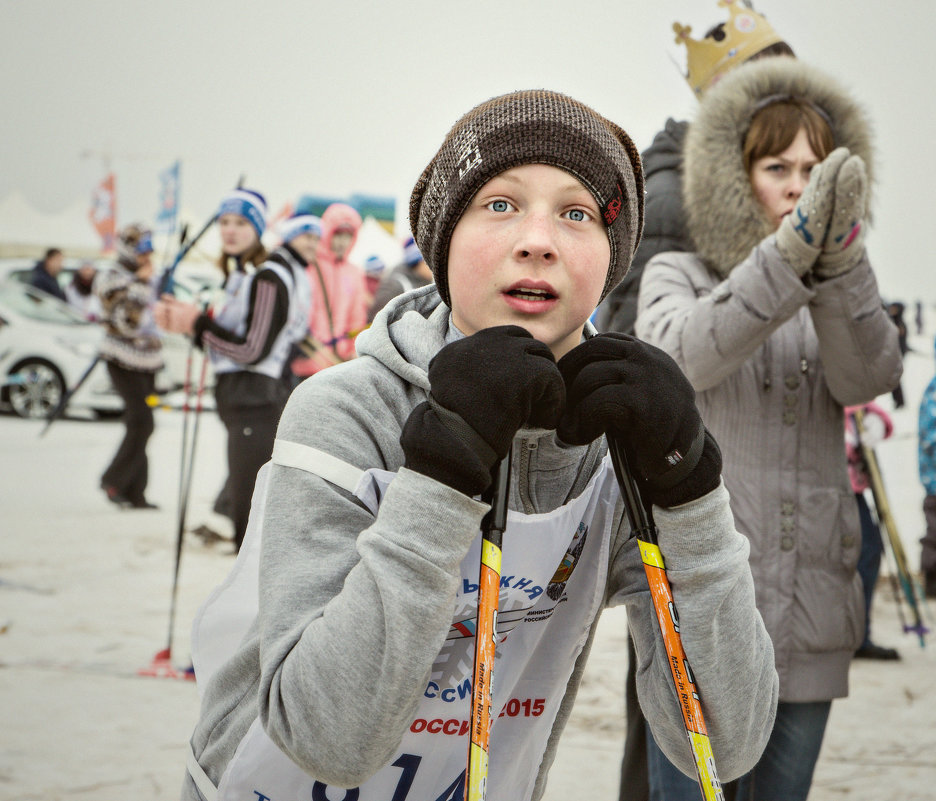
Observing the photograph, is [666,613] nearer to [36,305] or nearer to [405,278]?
[405,278]

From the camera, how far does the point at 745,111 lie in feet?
7.52

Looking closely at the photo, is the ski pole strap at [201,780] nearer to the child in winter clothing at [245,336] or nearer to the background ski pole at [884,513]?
the background ski pole at [884,513]

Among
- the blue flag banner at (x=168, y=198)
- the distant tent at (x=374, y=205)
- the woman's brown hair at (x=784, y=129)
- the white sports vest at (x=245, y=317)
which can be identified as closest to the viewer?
the woman's brown hair at (x=784, y=129)

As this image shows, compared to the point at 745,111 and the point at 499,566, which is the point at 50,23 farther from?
the point at 499,566

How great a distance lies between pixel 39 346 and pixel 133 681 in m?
6.04

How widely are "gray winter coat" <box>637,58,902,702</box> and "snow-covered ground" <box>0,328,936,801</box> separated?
1.43 meters

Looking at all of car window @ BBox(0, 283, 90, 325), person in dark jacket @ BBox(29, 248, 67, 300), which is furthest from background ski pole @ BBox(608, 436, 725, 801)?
person in dark jacket @ BBox(29, 248, 67, 300)

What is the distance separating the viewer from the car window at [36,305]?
30.2 ft

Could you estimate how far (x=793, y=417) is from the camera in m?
2.11

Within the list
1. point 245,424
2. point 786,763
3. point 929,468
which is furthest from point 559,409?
point 929,468

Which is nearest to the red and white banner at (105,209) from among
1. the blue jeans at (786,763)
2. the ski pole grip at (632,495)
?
the blue jeans at (786,763)

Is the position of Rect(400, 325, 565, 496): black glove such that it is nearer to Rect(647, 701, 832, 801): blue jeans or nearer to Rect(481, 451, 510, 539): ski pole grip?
Rect(481, 451, 510, 539): ski pole grip

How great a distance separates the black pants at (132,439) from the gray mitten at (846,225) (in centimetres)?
598

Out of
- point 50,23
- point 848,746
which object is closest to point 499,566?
point 848,746
